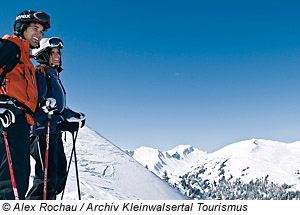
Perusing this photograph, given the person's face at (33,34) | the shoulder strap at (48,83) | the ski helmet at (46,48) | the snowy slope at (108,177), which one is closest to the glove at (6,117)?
the person's face at (33,34)

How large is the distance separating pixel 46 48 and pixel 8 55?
1.89 meters

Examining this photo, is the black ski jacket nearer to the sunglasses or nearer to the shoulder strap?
the shoulder strap

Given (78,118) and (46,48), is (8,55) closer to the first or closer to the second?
(46,48)

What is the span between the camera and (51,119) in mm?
4621

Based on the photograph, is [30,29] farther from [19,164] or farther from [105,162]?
[105,162]

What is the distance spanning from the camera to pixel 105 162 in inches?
687

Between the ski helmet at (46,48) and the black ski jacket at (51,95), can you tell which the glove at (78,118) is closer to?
the black ski jacket at (51,95)

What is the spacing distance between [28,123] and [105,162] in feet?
47.1

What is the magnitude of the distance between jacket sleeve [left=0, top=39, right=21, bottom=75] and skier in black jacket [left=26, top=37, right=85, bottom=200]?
91 cm

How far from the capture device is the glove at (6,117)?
3200mm

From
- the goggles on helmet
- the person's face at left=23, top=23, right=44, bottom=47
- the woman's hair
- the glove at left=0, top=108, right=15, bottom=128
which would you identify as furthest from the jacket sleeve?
the woman's hair

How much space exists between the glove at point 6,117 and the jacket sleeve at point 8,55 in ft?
1.67

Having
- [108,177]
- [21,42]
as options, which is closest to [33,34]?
[21,42]
